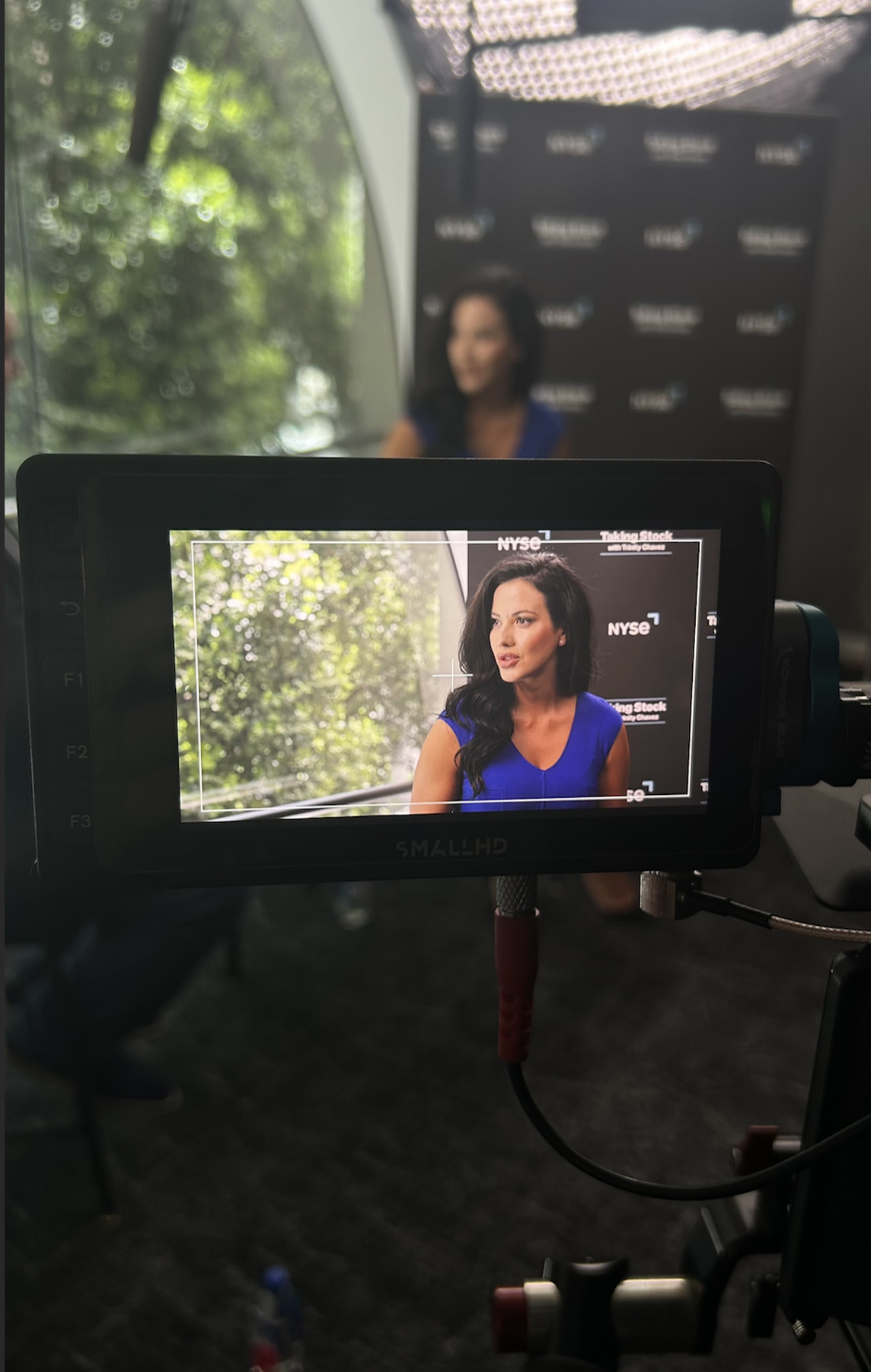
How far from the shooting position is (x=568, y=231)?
3.36m

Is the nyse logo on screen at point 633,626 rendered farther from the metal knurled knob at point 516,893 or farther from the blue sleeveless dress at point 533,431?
the blue sleeveless dress at point 533,431

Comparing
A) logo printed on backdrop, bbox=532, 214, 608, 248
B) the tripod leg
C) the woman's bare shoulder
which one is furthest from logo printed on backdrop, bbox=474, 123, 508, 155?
the tripod leg

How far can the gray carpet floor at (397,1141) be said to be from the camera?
1.38 m

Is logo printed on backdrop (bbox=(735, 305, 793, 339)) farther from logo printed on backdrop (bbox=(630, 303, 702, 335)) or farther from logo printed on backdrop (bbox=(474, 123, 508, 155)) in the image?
logo printed on backdrop (bbox=(474, 123, 508, 155))

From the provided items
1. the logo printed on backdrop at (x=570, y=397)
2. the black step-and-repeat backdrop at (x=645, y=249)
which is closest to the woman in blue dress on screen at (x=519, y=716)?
A: the black step-and-repeat backdrop at (x=645, y=249)

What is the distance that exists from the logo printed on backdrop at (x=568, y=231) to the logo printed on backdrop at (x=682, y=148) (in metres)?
0.28

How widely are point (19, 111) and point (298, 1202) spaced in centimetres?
253

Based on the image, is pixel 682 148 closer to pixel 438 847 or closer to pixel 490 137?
pixel 490 137

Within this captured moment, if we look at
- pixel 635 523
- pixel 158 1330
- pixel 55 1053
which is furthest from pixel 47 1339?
pixel 635 523

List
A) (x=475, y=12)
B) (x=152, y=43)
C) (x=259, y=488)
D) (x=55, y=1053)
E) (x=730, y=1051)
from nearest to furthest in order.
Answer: (x=259, y=488) < (x=55, y=1053) < (x=730, y=1051) < (x=152, y=43) < (x=475, y=12)

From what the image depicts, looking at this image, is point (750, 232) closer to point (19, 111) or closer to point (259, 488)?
point (19, 111)

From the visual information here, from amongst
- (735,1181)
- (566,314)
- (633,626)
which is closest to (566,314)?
(566,314)

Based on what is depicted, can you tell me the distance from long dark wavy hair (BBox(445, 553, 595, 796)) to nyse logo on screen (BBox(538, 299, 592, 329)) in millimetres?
3090

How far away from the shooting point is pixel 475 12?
2.68 meters
